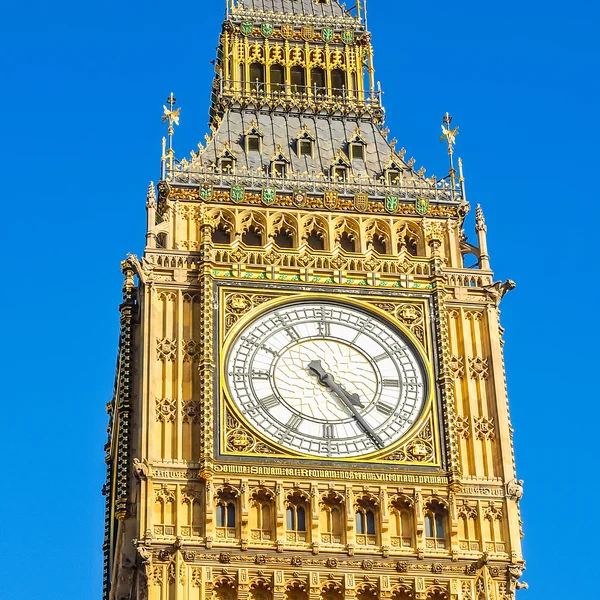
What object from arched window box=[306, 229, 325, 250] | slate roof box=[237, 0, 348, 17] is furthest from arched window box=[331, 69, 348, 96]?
arched window box=[306, 229, 325, 250]

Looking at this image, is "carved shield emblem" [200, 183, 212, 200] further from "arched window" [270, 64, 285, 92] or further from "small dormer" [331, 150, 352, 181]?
"arched window" [270, 64, 285, 92]

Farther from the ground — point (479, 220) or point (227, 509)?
point (479, 220)

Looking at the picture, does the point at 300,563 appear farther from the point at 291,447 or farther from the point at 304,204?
the point at 304,204

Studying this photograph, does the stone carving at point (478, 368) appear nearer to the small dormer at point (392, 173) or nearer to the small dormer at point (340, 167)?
the small dormer at point (392, 173)

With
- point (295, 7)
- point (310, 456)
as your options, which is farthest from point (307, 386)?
point (295, 7)

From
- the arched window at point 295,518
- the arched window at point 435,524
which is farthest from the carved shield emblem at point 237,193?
the arched window at point 435,524

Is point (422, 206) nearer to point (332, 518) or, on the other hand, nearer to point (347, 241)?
point (347, 241)

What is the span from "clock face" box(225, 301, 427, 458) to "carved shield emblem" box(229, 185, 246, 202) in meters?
3.06

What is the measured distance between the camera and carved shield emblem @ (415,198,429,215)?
4378cm

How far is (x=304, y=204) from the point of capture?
43438 mm

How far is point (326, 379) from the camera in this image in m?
40.4

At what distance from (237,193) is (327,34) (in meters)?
5.83

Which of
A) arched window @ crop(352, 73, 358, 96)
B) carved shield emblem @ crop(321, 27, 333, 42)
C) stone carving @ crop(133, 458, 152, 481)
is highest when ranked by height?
carved shield emblem @ crop(321, 27, 333, 42)

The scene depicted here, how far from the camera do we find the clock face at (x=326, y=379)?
39.8m
